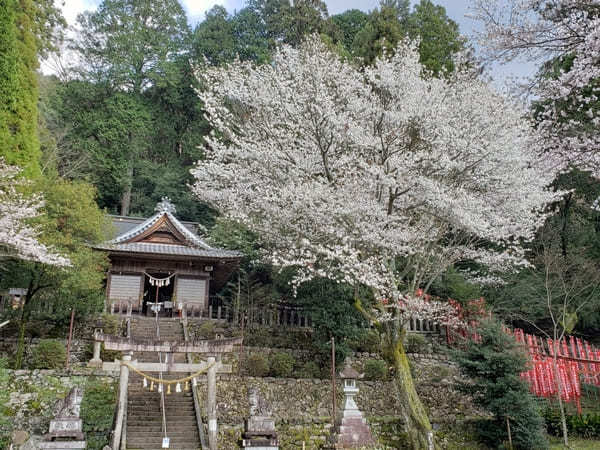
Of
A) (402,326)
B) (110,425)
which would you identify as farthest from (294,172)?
(110,425)

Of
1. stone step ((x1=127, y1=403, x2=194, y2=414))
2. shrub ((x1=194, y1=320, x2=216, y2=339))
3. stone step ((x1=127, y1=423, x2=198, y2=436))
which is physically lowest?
stone step ((x1=127, y1=423, x2=198, y2=436))

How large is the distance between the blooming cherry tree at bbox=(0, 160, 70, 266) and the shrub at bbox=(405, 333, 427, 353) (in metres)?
11.6

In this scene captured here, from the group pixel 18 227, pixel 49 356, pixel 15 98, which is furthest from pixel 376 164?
pixel 15 98

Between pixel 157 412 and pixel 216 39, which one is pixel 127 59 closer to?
pixel 216 39

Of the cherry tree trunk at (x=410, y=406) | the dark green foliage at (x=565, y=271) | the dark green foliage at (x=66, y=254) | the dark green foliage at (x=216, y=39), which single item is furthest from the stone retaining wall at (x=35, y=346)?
the dark green foliage at (x=216, y=39)

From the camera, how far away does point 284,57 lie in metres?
13.0

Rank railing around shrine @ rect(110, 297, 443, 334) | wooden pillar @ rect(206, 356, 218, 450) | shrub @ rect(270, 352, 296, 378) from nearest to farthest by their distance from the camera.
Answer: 1. wooden pillar @ rect(206, 356, 218, 450)
2. shrub @ rect(270, 352, 296, 378)
3. railing around shrine @ rect(110, 297, 443, 334)

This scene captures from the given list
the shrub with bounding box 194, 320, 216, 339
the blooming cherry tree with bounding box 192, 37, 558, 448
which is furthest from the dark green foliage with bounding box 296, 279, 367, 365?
the shrub with bounding box 194, 320, 216, 339

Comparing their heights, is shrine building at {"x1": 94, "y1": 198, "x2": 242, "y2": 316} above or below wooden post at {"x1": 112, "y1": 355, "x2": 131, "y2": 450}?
above

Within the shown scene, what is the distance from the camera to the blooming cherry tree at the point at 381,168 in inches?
431

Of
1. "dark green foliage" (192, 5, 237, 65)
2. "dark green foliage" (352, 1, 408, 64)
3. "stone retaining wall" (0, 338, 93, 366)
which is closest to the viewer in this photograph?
"stone retaining wall" (0, 338, 93, 366)

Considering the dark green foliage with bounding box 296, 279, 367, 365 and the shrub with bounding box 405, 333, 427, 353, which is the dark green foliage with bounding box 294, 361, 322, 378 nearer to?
the dark green foliage with bounding box 296, 279, 367, 365

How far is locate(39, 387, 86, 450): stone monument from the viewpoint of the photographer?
8.42 meters

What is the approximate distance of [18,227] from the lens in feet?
38.5
